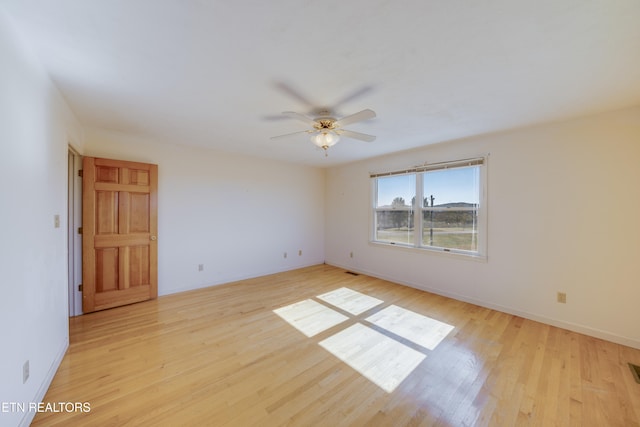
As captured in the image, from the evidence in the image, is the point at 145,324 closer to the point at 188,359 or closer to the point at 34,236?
the point at 188,359

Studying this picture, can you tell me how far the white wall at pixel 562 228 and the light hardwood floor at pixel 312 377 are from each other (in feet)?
1.01

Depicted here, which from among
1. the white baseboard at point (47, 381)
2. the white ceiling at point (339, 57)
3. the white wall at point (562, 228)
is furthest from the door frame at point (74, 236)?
the white wall at point (562, 228)

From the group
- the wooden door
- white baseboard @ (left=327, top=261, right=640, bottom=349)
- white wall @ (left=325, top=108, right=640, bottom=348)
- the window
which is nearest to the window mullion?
the window

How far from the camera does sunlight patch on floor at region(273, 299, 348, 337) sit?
9.17 ft

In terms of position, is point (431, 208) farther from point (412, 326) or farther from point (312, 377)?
point (312, 377)

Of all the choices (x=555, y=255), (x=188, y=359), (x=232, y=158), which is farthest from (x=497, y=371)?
(x=232, y=158)

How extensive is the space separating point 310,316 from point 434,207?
8.65 ft

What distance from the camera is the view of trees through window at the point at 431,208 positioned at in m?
3.59

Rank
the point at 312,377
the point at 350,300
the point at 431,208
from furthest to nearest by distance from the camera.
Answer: the point at 431,208 < the point at 350,300 < the point at 312,377

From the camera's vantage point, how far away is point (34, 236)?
5.49 ft

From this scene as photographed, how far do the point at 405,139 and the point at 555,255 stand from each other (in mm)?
2320

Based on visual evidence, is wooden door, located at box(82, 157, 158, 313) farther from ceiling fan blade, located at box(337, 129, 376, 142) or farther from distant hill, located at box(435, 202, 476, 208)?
distant hill, located at box(435, 202, 476, 208)

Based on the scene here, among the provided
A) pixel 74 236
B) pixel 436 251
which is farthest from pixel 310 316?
pixel 74 236

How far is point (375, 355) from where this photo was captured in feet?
7.48
